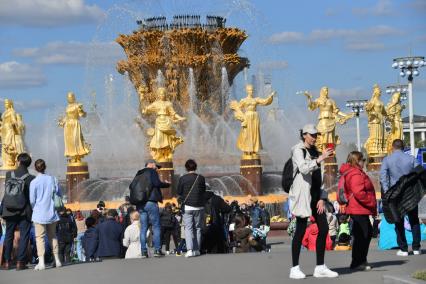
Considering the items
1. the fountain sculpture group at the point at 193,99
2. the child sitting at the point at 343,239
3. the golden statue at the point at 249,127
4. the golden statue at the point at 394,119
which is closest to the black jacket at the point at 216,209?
the child sitting at the point at 343,239

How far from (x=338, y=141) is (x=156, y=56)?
792cm

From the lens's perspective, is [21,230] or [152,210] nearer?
[21,230]

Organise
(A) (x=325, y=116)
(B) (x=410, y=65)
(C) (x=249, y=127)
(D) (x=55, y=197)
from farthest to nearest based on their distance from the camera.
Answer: (B) (x=410, y=65) → (A) (x=325, y=116) → (C) (x=249, y=127) → (D) (x=55, y=197)

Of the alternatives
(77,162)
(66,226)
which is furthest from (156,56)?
(66,226)

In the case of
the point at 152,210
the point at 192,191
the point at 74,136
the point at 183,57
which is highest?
the point at 183,57

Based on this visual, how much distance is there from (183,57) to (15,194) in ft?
83.0

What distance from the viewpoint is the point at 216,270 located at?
1288 cm

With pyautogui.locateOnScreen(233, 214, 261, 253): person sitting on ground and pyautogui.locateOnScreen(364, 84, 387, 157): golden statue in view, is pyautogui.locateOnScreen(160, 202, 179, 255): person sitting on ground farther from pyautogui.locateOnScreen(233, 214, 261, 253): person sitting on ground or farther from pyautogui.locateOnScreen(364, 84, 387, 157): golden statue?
pyautogui.locateOnScreen(364, 84, 387, 157): golden statue

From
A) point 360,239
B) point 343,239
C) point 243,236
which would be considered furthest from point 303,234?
point 343,239

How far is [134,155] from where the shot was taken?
125ft

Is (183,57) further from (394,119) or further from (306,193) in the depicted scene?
(306,193)

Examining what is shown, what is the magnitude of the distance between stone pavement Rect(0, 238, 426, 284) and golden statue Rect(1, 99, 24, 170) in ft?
71.0

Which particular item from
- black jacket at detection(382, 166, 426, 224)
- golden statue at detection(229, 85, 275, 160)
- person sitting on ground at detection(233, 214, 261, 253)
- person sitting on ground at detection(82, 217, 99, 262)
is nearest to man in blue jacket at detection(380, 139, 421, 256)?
black jacket at detection(382, 166, 426, 224)

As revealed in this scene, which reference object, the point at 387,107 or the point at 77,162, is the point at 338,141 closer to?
the point at 387,107
